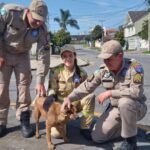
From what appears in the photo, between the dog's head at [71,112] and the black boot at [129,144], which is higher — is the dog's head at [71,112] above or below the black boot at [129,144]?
above

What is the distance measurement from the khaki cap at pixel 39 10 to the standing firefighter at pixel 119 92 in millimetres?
912

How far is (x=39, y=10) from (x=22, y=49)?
2.70 feet

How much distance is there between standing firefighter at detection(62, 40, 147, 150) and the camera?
512 centimetres

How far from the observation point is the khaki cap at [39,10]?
18.1 feet

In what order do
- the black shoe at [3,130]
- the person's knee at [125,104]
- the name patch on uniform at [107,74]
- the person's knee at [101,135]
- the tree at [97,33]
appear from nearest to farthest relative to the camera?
the person's knee at [125,104]
the name patch on uniform at [107,74]
the person's knee at [101,135]
the black shoe at [3,130]
the tree at [97,33]

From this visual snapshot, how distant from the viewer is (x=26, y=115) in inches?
250

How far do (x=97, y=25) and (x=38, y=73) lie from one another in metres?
102

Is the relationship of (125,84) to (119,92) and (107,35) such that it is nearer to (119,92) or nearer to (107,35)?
(119,92)

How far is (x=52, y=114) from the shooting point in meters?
5.55

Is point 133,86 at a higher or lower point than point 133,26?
lower

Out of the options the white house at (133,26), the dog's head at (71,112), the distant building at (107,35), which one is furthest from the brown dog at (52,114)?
the white house at (133,26)

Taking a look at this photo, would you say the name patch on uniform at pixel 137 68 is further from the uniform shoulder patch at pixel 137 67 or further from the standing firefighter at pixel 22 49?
the standing firefighter at pixel 22 49

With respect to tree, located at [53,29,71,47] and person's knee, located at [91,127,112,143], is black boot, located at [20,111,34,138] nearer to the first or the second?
person's knee, located at [91,127,112,143]

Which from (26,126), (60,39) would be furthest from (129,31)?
(26,126)
